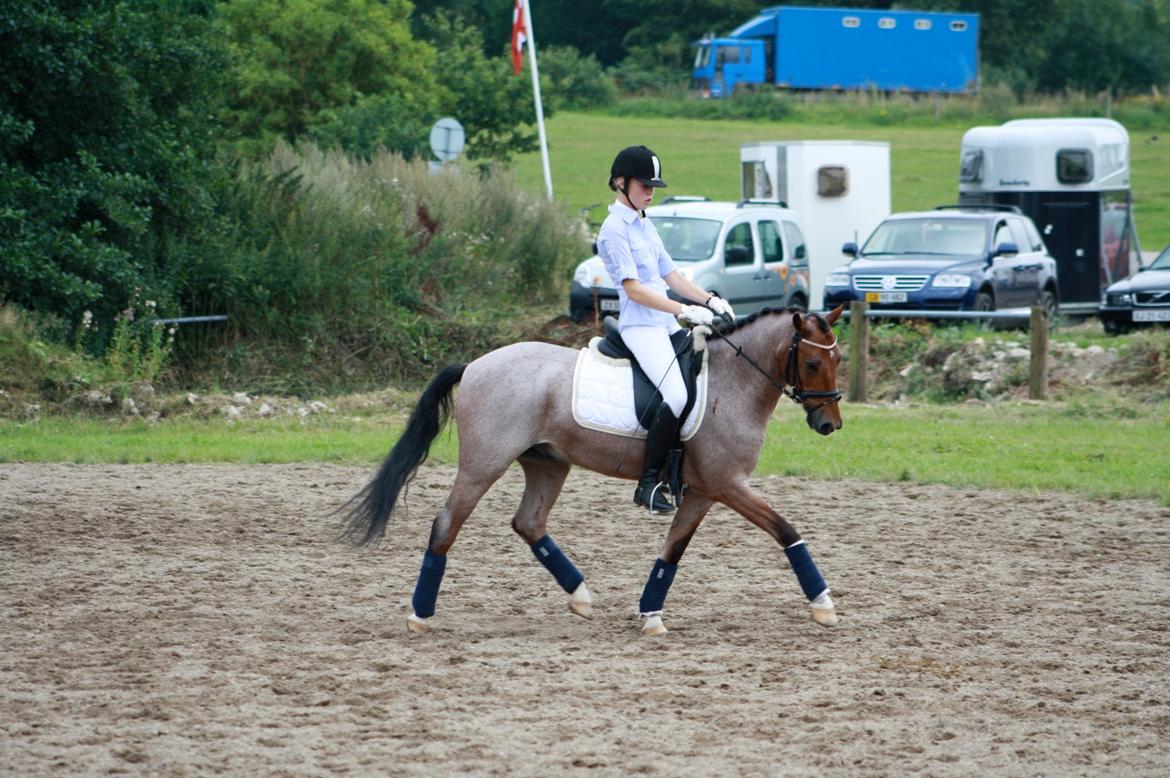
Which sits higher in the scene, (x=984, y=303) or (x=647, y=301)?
(x=647, y=301)

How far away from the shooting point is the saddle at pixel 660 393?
7.83m

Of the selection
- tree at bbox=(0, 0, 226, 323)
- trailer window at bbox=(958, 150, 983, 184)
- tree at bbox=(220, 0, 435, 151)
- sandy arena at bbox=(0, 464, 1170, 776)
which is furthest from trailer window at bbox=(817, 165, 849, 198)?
sandy arena at bbox=(0, 464, 1170, 776)

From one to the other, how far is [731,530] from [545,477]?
9.99 ft

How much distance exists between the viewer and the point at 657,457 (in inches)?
308

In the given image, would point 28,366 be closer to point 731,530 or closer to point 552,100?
point 731,530

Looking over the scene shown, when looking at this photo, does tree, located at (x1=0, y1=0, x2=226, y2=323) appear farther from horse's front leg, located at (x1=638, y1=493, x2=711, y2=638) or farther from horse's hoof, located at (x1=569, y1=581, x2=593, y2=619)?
horse's front leg, located at (x1=638, y1=493, x2=711, y2=638)

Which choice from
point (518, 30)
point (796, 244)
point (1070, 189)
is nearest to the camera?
point (796, 244)

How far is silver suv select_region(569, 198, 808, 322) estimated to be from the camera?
21828mm

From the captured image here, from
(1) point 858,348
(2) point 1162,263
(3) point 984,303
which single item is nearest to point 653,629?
(1) point 858,348

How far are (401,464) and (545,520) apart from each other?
33.9 inches

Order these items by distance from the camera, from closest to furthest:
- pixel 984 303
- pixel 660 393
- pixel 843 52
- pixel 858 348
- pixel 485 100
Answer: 1. pixel 660 393
2. pixel 858 348
3. pixel 984 303
4. pixel 485 100
5. pixel 843 52

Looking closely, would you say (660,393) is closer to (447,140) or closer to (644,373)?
(644,373)

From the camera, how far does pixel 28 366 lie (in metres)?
15.5

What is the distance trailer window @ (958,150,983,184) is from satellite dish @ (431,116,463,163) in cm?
984
